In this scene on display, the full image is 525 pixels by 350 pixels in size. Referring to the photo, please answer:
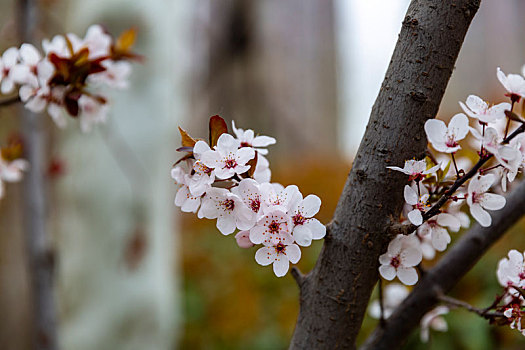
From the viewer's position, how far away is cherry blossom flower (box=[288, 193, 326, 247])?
0.44 meters

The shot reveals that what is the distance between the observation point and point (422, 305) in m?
0.60

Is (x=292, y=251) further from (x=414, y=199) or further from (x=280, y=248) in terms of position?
(x=414, y=199)

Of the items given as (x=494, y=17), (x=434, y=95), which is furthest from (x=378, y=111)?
(x=494, y=17)

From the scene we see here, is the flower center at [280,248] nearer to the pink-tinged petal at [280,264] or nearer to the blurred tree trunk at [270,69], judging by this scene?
the pink-tinged petal at [280,264]

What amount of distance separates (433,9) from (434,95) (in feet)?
0.28

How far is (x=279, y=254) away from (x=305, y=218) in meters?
0.04

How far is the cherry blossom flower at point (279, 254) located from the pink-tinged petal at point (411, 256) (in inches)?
4.6

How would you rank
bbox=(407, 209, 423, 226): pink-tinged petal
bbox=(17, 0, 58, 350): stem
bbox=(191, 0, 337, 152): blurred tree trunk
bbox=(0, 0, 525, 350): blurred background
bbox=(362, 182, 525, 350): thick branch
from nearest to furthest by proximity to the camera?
bbox=(407, 209, 423, 226): pink-tinged petal → bbox=(362, 182, 525, 350): thick branch → bbox=(17, 0, 58, 350): stem → bbox=(0, 0, 525, 350): blurred background → bbox=(191, 0, 337, 152): blurred tree trunk

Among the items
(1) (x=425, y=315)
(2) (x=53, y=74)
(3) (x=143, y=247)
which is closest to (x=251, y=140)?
(2) (x=53, y=74)

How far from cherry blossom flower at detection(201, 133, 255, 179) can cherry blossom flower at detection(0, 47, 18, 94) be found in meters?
0.33

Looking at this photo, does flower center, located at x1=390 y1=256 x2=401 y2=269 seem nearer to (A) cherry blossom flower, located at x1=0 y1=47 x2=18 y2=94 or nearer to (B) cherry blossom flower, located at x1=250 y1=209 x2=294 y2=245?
(B) cherry blossom flower, located at x1=250 y1=209 x2=294 y2=245

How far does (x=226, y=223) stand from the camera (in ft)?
1.49

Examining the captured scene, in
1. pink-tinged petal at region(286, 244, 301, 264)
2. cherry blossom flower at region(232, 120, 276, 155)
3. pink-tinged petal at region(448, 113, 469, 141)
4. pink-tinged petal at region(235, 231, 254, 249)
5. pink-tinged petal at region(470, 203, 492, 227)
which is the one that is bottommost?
pink-tinged petal at region(286, 244, 301, 264)

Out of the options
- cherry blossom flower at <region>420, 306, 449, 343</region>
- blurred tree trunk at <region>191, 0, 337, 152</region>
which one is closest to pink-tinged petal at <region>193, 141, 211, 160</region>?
cherry blossom flower at <region>420, 306, 449, 343</region>
